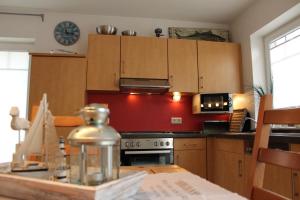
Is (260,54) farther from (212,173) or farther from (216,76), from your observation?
(212,173)

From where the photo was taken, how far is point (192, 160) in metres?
3.38

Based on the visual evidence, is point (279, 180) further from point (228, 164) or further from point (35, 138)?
point (35, 138)

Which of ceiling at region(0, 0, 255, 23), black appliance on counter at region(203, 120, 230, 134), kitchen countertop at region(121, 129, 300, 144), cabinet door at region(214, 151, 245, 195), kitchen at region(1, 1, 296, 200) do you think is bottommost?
cabinet door at region(214, 151, 245, 195)

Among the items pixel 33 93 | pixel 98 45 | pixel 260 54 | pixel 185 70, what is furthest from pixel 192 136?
pixel 33 93

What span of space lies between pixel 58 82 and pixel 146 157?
1464 millimetres

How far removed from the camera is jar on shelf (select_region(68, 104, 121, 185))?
61 cm

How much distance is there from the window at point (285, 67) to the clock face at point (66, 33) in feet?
8.86

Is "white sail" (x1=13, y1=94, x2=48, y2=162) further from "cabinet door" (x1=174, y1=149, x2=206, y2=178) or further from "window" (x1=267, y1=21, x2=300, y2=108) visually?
"window" (x1=267, y1=21, x2=300, y2=108)

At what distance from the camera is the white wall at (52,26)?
3705 millimetres

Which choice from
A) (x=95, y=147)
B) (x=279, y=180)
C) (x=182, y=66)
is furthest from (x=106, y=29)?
(x=95, y=147)

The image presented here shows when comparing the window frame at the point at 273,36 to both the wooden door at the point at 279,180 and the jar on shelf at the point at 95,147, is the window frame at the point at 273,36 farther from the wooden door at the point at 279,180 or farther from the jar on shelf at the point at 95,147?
the jar on shelf at the point at 95,147

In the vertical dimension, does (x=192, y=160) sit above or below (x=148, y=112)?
below

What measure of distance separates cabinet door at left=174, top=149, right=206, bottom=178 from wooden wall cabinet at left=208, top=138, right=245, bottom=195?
115 millimetres

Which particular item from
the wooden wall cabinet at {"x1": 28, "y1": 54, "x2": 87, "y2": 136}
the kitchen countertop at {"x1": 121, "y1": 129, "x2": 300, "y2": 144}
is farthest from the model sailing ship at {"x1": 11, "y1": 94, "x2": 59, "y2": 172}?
the wooden wall cabinet at {"x1": 28, "y1": 54, "x2": 87, "y2": 136}
